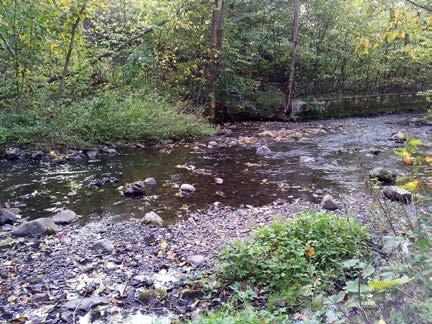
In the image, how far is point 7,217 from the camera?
5.28m

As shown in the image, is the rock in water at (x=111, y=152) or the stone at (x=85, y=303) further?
the rock in water at (x=111, y=152)

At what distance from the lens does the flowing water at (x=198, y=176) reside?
20.1 ft

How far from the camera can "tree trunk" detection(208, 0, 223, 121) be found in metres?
14.1

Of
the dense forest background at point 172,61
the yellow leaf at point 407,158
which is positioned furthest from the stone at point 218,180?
the yellow leaf at point 407,158

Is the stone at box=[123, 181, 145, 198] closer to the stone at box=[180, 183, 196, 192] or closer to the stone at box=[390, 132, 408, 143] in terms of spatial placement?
the stone at box=[180, 183, 196, 192]

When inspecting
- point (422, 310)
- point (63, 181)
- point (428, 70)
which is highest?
point (428, 70)

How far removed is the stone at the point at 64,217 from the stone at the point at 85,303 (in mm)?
2084

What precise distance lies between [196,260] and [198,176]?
3827 mm

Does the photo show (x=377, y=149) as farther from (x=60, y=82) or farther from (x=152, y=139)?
(x=60, y=82)

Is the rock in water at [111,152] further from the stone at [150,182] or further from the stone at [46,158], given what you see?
the stone at [150,182]

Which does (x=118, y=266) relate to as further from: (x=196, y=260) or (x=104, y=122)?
(x=104, y=122)

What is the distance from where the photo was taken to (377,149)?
402 inches

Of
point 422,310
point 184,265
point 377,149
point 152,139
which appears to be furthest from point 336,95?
point 422,310

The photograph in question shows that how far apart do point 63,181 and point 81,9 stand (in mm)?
4710
